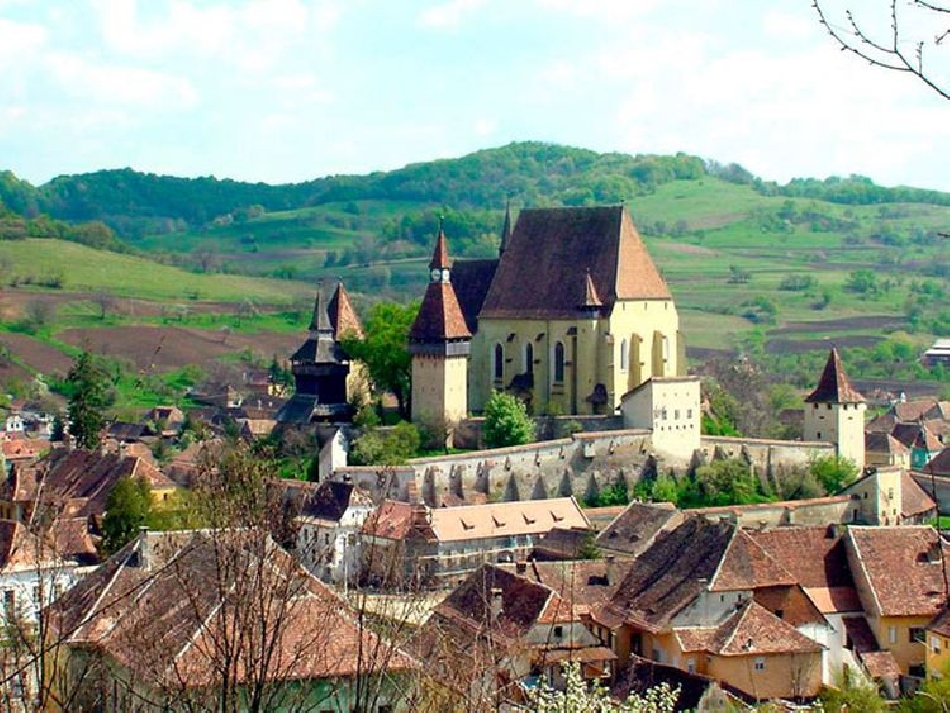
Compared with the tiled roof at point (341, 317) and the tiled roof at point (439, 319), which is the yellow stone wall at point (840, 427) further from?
the tiled roof at point (341, 317)

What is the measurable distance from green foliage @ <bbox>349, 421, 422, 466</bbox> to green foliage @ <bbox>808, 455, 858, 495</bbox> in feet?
49.8

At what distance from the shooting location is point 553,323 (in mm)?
73000

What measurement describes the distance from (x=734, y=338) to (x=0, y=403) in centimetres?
6693

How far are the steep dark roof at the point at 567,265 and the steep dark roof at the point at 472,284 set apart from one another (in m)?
0.66

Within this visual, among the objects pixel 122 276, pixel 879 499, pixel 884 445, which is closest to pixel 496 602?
pixel 879 499

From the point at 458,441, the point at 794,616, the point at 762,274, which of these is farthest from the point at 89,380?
the point at 762,274

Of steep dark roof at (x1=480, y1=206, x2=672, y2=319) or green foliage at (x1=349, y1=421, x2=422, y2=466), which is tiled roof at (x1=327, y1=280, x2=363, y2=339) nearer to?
steep dark roof at (x1=480, y1=206, x2=672, y2=319)

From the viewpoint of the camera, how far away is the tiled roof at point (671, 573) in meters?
48.0

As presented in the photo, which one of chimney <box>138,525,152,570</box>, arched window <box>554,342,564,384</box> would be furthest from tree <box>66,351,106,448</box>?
chimney <box>138,525,152,570</box>

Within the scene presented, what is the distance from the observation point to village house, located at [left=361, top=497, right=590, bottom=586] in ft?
197

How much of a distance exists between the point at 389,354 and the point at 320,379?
3.06 metres

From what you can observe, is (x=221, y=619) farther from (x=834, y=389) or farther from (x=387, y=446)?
(x=834, y=389)

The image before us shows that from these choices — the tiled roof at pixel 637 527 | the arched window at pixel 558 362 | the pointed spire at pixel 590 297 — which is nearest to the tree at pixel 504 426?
the arched window at pixel 558 362

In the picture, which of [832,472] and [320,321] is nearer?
[832,472]
